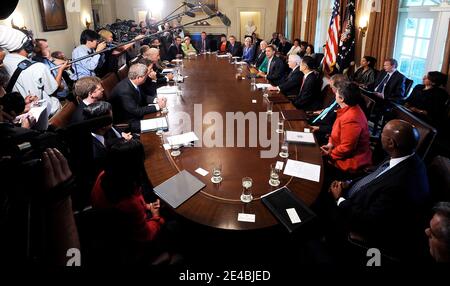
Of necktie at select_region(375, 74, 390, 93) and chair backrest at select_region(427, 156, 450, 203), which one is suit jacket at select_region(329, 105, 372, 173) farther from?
necktie at select_region(375, 74, 390, 93)

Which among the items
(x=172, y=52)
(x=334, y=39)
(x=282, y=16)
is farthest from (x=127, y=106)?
(x=282, y=16)

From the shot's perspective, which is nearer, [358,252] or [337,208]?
[358,252]

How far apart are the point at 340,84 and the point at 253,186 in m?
1.44

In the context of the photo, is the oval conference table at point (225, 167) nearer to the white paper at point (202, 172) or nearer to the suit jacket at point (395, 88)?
the white paper at point (202, 172)

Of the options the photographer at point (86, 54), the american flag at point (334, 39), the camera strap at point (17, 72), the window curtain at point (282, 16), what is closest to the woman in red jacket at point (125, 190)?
the camera strap at point (17, 72)

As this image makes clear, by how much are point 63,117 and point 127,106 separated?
840 mm

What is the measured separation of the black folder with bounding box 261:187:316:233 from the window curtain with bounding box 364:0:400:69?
4461 mm

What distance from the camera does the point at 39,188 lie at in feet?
2.47

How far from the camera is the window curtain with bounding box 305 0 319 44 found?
789 cm

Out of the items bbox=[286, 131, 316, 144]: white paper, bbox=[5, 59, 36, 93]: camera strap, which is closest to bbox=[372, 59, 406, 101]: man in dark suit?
bbox=[286, 131, 316, 144]: white paper

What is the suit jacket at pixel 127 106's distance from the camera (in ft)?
10.4
